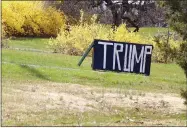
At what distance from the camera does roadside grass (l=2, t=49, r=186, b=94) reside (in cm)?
1505

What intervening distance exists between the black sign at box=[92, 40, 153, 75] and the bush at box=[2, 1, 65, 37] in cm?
1595

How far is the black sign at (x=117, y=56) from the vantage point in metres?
16.9

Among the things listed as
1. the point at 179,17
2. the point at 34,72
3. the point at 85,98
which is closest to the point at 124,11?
the point at 34,72

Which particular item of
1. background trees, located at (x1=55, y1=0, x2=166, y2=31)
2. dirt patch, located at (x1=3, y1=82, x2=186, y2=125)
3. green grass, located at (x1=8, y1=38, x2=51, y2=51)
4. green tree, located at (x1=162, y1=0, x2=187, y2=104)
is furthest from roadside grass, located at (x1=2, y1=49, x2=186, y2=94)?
background trees, located at (x1=55, y1=0, x2=166, y2=31)

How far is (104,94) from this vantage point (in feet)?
43.1

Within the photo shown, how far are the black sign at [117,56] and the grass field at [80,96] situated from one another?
1.02 feet

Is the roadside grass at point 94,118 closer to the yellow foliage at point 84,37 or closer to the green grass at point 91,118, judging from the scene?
the green grass at point 91,118

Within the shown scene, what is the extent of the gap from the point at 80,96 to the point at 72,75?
3771mm

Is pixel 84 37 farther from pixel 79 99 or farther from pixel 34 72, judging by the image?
pixel 79 99

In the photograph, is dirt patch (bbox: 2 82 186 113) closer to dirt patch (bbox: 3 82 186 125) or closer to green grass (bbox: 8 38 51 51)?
dirt patch (bbox: 3 82 186 125)

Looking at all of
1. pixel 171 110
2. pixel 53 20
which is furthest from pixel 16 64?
pixel 53 20

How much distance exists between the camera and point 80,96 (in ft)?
40.4

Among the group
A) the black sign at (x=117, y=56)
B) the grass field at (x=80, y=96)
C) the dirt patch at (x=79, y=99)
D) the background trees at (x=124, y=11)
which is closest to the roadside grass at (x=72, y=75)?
the grass field at (x=80, y=96)

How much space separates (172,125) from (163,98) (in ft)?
14.4
